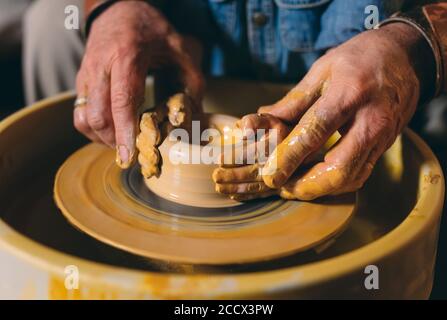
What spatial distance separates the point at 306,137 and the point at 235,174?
0.15m

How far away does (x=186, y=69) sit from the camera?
1.40 m

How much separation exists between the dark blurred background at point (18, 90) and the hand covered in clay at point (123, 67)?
2.03 feet

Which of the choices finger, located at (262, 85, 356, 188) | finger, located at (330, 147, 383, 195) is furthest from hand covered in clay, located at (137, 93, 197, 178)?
finger, located at (330, 147, 383, 195)

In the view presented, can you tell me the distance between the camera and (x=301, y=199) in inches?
42.6

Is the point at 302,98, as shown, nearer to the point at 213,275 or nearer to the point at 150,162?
the point at 150,162

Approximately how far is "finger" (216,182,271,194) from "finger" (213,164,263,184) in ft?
0.04

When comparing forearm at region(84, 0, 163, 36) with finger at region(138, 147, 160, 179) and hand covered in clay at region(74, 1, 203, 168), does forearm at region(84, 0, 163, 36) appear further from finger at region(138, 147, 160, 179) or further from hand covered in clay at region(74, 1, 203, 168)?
finger at region(138, 147, 160, 179)

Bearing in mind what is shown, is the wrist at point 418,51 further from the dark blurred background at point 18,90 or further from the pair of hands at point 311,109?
the dark blurred background at point 18,90

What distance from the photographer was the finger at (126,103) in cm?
114

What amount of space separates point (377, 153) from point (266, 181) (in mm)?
228

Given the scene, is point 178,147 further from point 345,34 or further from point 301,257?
point 345,34

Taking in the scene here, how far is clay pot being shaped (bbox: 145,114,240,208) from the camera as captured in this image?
1085 millimetres

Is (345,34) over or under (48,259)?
over
